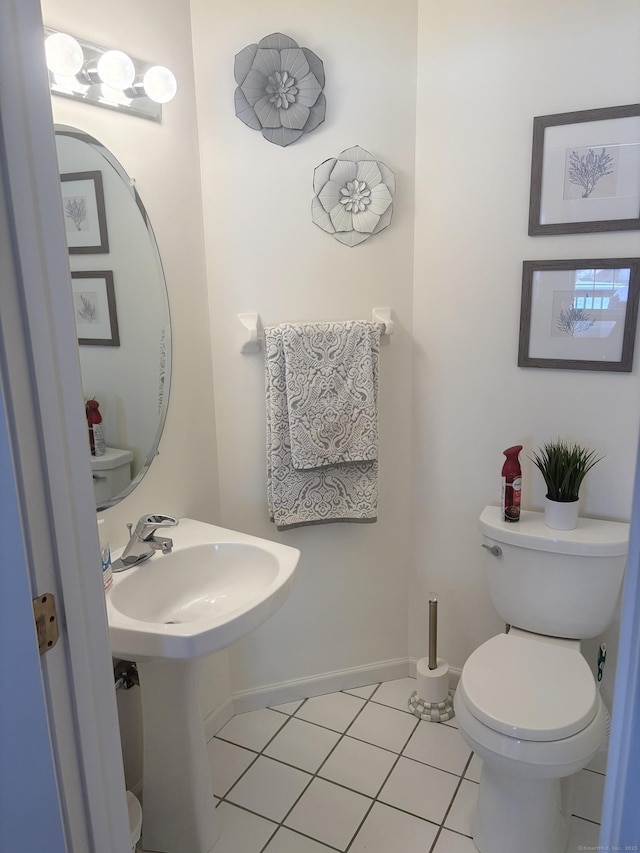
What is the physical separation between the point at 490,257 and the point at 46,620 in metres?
1.68

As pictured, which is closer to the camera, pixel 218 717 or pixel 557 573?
pixel 557 573

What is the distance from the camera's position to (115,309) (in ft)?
5.27

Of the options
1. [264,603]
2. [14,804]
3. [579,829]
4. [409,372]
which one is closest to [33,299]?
[14,804]

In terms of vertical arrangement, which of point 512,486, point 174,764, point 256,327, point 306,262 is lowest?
point 174,764

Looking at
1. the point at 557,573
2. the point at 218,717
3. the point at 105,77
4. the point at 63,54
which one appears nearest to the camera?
the point at 63,54

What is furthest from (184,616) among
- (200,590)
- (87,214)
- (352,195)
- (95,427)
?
(352,195)

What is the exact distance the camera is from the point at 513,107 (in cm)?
186

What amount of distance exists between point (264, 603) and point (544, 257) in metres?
1.33

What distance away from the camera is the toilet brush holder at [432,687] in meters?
2.18

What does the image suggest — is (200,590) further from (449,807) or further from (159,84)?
(159,84)

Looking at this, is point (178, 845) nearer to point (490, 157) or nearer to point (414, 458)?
point (414, 458)

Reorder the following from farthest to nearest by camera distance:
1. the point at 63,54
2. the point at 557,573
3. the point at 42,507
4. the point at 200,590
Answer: the point at 557,573 → the point at 200,590 → the point at 63,54 → the point at 42,507

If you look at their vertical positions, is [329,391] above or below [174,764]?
above

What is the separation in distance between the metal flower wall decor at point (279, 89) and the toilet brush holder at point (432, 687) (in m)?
1.63
